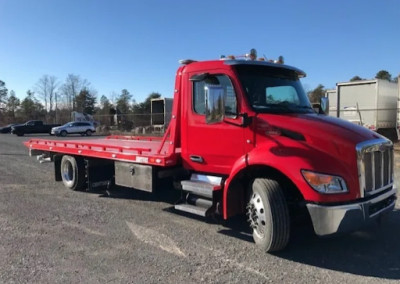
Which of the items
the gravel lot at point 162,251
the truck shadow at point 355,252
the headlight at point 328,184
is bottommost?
the truck shadow at point 355,252

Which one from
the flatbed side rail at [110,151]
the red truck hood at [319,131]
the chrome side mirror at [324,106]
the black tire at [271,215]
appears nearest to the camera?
the red truck hood at [319,131]

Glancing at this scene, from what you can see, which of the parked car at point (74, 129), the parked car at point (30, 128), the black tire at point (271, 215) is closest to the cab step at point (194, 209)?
the black tire at point (271, 215)

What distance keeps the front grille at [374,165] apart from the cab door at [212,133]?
1.58 meters

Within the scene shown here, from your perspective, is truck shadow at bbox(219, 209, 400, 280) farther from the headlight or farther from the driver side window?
the driver side window

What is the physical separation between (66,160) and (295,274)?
22.7ft

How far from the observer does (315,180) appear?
4582 millimetres

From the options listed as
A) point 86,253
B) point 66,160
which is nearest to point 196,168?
point 86,253

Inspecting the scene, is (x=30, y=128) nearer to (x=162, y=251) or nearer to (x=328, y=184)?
(x=162, y=251)

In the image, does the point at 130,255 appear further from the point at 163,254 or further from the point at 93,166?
the point at 93,166

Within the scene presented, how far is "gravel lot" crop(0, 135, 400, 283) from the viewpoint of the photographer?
4.46 m

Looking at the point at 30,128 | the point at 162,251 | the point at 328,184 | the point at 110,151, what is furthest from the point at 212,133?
the point at 30,128

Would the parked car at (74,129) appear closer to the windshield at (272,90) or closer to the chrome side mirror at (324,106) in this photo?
the chrome side mirror at (324,106)

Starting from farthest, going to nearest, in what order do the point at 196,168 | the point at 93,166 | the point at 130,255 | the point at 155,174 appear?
1. the point at 93,166
2. the point at 155,174
3. the point at 196,168
4. the point at 130,255

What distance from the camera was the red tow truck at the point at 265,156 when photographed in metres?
4.61
